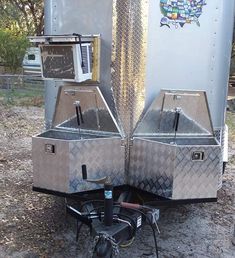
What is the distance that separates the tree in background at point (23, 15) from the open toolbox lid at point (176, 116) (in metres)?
21.9

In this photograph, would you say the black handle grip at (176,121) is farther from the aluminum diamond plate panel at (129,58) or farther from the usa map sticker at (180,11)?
the usa map sticker at (180,11)

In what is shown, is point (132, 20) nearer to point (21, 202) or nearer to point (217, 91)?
point (217, 91)

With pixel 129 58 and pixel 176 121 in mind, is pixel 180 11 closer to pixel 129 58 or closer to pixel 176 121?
pixel 129 58

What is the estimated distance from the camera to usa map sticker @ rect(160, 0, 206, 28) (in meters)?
3.88

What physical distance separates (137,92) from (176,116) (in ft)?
1.46

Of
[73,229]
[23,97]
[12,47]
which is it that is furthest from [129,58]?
[12,47]

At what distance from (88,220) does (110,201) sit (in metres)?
0.43

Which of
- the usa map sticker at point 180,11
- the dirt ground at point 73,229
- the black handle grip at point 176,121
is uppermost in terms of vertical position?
the usa map sticker at point 180,11

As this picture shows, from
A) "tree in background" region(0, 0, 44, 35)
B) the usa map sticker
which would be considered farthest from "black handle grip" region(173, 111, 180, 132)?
"tree in background" region(0, 0, 44, 35)

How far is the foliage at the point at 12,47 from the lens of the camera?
18000 millimetres

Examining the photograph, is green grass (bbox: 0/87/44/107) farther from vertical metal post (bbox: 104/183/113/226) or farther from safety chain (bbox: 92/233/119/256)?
safety chain (bbox: 92/233/119/256)

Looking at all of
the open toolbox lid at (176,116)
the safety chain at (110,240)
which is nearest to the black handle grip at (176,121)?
the open toolbox lid at (176,116)

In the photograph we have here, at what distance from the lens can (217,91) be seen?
14.3 feet

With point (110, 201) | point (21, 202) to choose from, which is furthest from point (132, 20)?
point (21, 202)
